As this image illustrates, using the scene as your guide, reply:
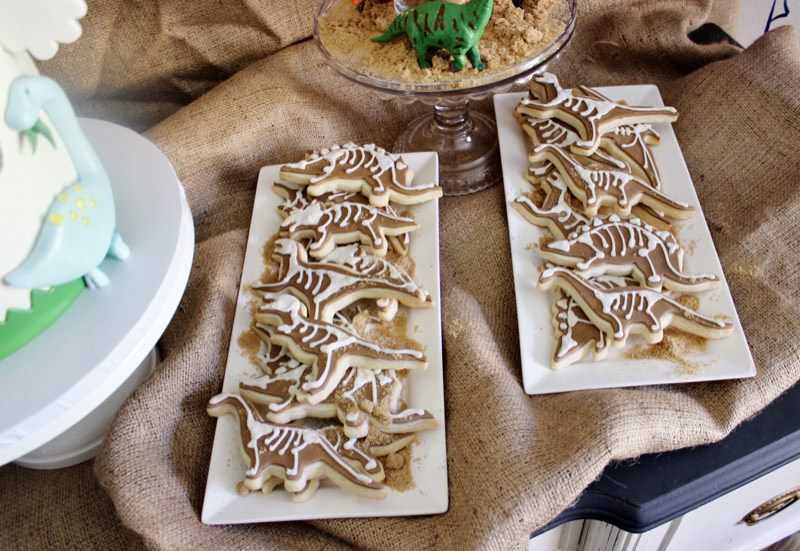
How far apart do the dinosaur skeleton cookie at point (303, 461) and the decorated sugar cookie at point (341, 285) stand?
0.13 m

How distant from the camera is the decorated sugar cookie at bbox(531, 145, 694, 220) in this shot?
841 mm

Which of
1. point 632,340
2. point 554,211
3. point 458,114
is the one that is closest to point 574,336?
point 632,340

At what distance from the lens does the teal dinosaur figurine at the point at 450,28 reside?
78 cm

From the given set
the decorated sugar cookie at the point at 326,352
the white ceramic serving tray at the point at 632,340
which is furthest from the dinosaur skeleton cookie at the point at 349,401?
the white ceramic serving tray at the point at 632,340

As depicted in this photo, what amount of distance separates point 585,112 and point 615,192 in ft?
0.39

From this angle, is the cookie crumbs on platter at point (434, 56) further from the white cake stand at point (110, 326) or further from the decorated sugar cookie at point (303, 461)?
the decorated sugar cookie at point (303, 461)

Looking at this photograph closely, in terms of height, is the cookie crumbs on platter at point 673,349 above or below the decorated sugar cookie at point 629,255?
below

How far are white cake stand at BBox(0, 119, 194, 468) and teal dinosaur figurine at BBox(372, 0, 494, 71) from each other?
0.30 m

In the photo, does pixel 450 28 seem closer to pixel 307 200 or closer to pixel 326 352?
pixel 307 200

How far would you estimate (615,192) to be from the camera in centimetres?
85

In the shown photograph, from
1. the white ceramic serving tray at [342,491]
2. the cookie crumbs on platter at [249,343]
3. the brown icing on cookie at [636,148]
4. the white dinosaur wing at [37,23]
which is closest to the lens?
the white dinosaur wing at [37,23]

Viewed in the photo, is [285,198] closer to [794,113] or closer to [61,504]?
[61,504]

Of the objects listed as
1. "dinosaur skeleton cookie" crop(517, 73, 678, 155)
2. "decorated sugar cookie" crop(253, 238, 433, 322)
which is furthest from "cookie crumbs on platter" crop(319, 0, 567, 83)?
"decorated sugar cookie" crop(253, 238, 433, 322)

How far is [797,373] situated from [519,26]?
467 millimetres
